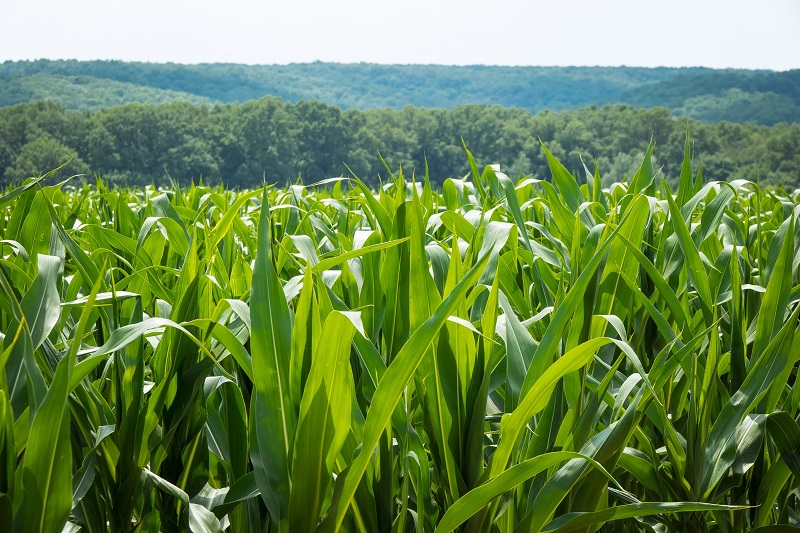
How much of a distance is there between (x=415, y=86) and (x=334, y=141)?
58939 mm

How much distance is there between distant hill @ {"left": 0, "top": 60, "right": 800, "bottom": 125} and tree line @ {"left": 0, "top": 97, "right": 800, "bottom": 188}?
1611cm

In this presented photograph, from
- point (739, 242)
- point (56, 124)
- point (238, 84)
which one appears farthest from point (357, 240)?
point (238, 84)

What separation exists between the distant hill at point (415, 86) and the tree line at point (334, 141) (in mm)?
16109

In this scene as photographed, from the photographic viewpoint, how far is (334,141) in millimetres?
53188

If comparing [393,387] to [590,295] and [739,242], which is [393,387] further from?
[739,242]

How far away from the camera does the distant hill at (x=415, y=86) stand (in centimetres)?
7188

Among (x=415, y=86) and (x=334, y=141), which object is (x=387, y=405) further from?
(x=415, y=86)

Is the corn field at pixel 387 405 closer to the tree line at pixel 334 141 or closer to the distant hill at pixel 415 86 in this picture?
the tree line at pixel 334 141

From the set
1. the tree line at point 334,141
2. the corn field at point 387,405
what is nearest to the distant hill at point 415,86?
the tree line at point 334,141

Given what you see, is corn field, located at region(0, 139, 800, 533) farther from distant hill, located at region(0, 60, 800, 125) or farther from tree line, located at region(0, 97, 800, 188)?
distant hill, located at region(0, 60, 800, 125)

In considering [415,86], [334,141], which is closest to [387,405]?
[334,141]

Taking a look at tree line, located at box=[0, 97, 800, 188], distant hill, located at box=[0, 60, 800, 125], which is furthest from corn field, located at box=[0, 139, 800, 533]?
distant hill, located at box=[0, 60, 800, 125]

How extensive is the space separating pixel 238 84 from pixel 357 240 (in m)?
102

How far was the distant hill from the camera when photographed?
2830 inches
